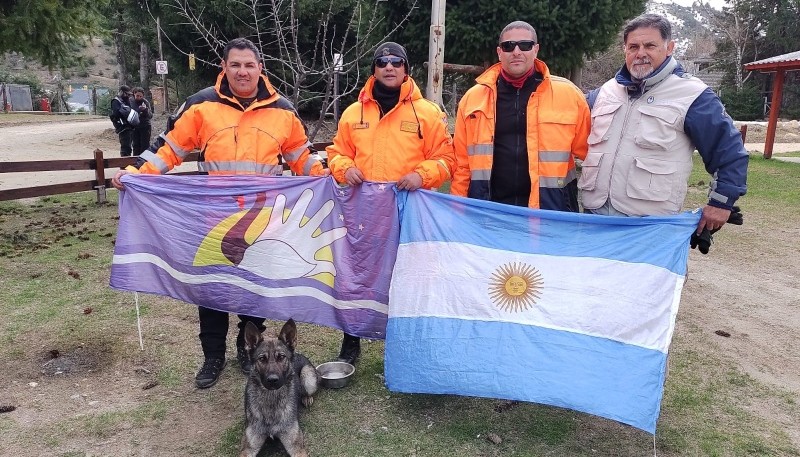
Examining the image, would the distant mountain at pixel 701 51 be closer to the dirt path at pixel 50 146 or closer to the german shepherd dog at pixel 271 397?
the dirt path at pixel 50 146

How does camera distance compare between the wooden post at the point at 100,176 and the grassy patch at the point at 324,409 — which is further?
the wooden post at the point at 100,176

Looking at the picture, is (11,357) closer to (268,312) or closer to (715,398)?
(268,312)

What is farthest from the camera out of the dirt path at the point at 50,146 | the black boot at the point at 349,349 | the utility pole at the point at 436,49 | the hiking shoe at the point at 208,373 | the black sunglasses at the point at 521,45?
the dirt path at the point at 50,146

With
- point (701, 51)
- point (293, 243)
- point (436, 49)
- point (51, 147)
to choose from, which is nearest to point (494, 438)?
point (293, 243)

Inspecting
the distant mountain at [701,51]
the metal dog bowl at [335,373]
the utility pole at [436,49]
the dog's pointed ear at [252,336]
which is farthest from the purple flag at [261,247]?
the distant mountain at [701,51]

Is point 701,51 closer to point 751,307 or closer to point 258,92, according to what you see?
point 751,307

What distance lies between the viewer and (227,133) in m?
4.45

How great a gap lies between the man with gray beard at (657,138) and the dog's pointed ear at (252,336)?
8.01 ft

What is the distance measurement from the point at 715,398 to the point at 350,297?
2.93 meters

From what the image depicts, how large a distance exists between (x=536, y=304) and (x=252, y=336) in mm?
1877

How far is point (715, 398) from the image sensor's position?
455 centimetres

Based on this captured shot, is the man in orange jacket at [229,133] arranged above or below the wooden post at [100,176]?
above

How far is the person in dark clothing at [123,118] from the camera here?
1616cm

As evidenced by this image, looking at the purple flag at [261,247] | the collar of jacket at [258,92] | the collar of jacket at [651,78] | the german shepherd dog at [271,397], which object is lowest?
the german shepherd dog at [271,397]
